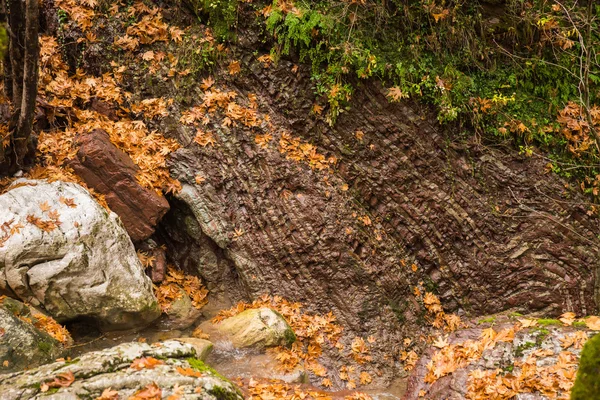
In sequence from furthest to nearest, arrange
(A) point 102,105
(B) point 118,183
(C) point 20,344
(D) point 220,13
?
(D) point 220,13, (A) point 102,105, (B) point 118,183, (C) point 20,344

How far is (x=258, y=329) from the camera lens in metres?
6.45

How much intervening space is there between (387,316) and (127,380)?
442 cm

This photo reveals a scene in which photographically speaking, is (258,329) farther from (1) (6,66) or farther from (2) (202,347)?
(1) (6,66)

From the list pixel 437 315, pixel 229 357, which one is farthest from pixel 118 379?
pixel 437 315

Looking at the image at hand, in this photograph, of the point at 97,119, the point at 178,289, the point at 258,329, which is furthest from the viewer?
the point at 97,119

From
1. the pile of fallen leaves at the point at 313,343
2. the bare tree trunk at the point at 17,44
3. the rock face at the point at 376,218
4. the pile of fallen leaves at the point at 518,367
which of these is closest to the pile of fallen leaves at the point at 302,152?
the rock face at the point at 376,218

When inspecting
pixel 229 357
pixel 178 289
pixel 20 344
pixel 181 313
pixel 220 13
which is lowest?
pixel 229 357

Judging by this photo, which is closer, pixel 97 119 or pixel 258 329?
pixel 258 329

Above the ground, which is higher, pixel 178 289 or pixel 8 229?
pixel 8 229

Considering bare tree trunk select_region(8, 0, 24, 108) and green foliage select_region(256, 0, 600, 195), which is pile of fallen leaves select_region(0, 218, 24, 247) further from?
green foliage select_region(256, 0, 600, 195)

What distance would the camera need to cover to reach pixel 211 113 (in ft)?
25.4

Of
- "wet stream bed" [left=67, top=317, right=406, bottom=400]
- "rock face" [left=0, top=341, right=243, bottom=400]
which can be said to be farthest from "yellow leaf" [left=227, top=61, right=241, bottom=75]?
"rock face" [left=0, top=341, right=243, bottom=400]

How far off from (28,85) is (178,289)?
3510 millimetres

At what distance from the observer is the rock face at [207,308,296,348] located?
21.0 ft
